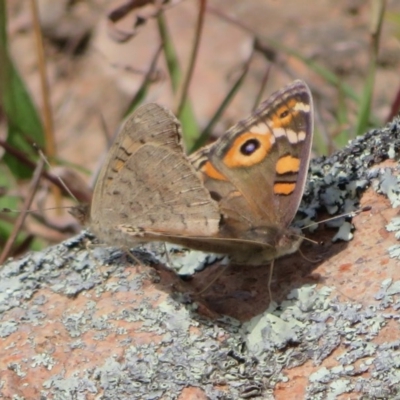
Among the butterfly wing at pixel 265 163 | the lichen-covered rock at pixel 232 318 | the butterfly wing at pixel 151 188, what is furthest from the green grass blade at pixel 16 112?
the butterfly wing at pixel 265 163

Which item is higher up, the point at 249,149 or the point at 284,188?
the point at 249,149

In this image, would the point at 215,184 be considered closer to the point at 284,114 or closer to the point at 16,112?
the point at 284,114

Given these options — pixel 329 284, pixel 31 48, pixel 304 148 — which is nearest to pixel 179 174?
pixel 304 148

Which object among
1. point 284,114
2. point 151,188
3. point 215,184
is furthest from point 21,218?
point 284,114

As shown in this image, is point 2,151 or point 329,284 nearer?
point 329,284

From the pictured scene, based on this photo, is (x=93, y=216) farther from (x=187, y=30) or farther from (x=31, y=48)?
(x=31, y=48)

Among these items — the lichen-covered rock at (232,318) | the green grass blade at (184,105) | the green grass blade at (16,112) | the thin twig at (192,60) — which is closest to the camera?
the lichen-covered rock at (232,318)

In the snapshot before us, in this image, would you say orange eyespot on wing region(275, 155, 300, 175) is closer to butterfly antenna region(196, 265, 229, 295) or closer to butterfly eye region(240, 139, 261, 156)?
butterfly eye region(240, 139, 261, 156)

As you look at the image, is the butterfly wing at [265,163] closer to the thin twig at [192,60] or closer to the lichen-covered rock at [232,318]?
the lichen-covered rock at [232,318]

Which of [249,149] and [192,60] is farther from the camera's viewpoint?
[192,60]
